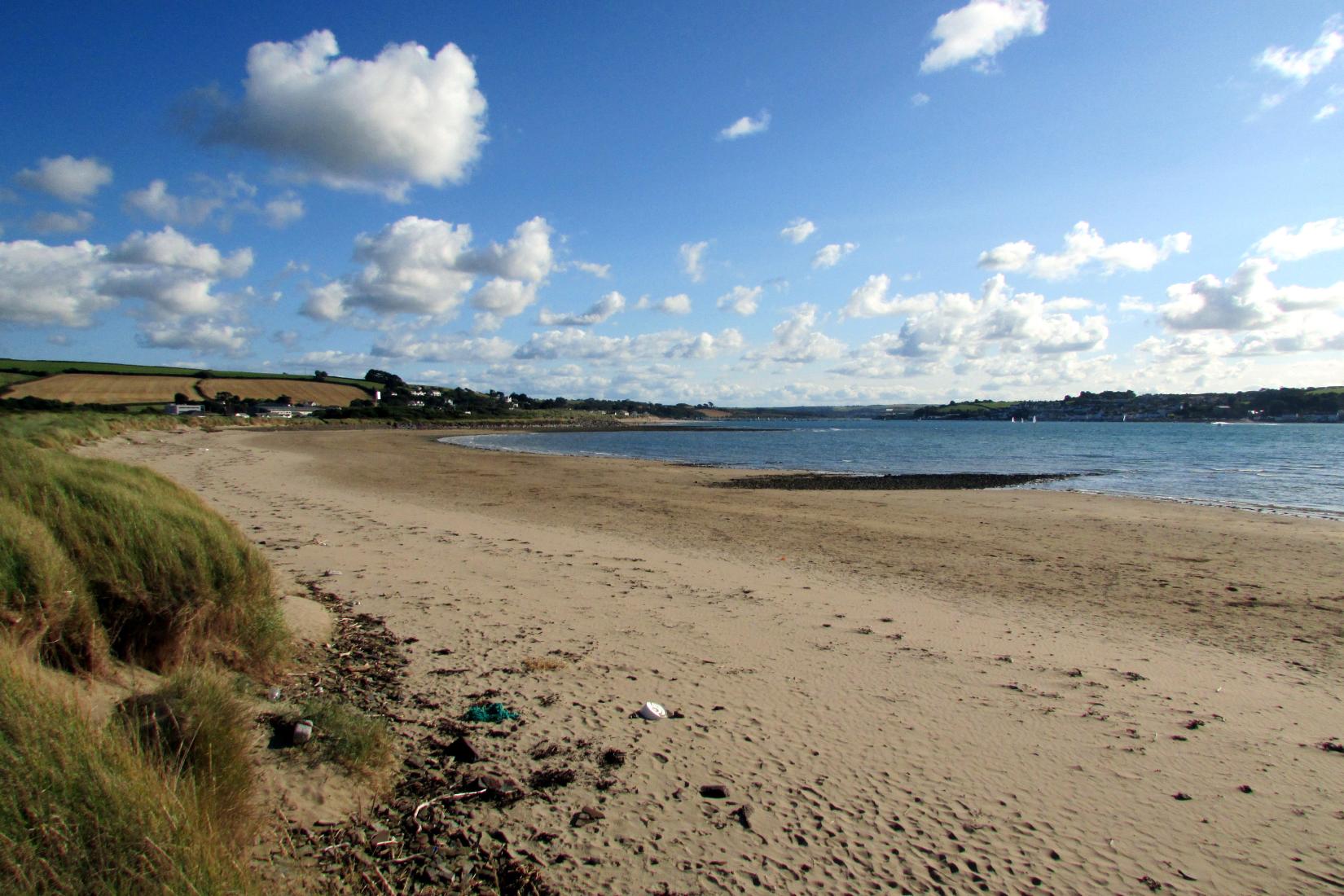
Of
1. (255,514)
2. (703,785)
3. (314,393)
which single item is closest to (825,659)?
(703,785)

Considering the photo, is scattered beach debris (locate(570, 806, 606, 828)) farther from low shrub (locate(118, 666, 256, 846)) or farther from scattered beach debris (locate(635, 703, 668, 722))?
low shrub (locate(118, 666, 256, 846))

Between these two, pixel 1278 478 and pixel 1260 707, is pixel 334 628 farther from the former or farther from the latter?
pixel 1278 478

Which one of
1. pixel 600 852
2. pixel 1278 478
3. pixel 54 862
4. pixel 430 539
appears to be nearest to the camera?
pixel 54 862

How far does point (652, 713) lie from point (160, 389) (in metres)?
124

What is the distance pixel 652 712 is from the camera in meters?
5.22

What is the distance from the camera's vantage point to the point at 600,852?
3.60 metres

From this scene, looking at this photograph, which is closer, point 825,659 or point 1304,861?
point 1304,861

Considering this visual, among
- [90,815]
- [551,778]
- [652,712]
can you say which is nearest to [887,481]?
[652,712]

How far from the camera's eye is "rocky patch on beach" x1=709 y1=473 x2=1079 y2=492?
2738cm

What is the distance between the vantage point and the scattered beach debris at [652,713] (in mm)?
5188

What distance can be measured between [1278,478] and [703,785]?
38.6 m

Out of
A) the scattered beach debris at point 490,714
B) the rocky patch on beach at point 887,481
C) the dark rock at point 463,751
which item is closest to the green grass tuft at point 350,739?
the dark rock at point 463,751

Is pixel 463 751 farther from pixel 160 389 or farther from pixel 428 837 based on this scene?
pixel 160 389

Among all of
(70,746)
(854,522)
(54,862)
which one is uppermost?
(70,746)
